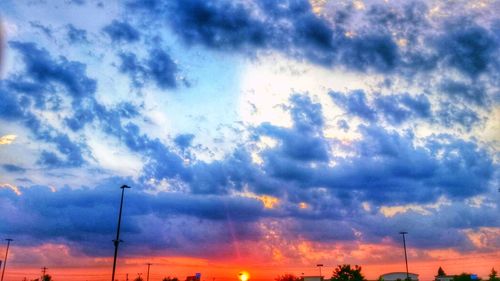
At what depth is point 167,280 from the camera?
128375 mm

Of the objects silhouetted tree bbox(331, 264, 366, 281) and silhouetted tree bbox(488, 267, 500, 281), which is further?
silhouetted tree bbox(331, 264, 366, 281)

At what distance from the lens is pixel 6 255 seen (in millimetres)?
122188

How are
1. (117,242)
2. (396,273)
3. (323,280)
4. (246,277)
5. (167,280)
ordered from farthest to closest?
(396,273) < (167,280) < (323,280) < (117,242) < (246,277)

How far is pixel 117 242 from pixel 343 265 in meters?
84.6

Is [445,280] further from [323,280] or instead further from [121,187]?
[121,187]

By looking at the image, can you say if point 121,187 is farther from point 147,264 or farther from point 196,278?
point 147,264

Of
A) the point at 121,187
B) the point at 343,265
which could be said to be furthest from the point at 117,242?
the point at 343,265

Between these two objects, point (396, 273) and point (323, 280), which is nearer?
point (323, 280)

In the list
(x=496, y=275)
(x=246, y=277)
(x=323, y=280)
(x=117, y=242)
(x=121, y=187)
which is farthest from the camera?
(x=323, y=280)

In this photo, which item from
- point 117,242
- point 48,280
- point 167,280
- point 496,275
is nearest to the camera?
point 117,242

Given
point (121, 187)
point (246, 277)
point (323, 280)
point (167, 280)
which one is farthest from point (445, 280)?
point (246, 277)

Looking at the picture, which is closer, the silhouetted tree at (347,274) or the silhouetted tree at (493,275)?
the silhouetted tree at (493,275)

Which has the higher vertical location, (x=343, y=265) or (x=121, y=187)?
(x=121, y=187)

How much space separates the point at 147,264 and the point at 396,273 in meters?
86.1
